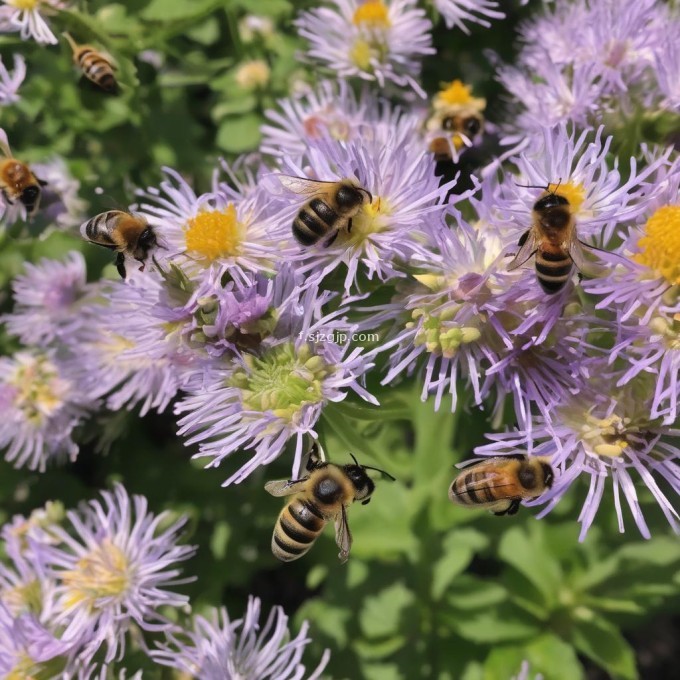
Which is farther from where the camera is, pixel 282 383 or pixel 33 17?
pixel 33 17

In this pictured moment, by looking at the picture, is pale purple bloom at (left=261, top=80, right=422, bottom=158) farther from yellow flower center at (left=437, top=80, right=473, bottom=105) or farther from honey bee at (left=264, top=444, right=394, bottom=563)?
honey bee at (left=264, top=444, right=394, bottom=563)

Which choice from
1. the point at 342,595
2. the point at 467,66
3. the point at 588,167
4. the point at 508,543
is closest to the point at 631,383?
the point at 588,167

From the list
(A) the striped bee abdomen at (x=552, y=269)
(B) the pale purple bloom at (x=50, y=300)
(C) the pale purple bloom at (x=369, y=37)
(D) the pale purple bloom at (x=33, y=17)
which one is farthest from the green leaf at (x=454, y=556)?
(D) the pale purple bloom at (x=33, y=17)

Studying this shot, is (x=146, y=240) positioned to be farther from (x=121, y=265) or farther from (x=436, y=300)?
(x=436, y=300)

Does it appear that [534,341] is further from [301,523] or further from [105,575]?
[105,575]

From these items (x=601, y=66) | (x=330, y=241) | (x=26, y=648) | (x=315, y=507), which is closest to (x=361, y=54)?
(x=601, y=66)

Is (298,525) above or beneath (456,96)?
beneath

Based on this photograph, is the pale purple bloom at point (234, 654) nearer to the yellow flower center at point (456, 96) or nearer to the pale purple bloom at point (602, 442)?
the pale purple bloom at point (602, 442)
